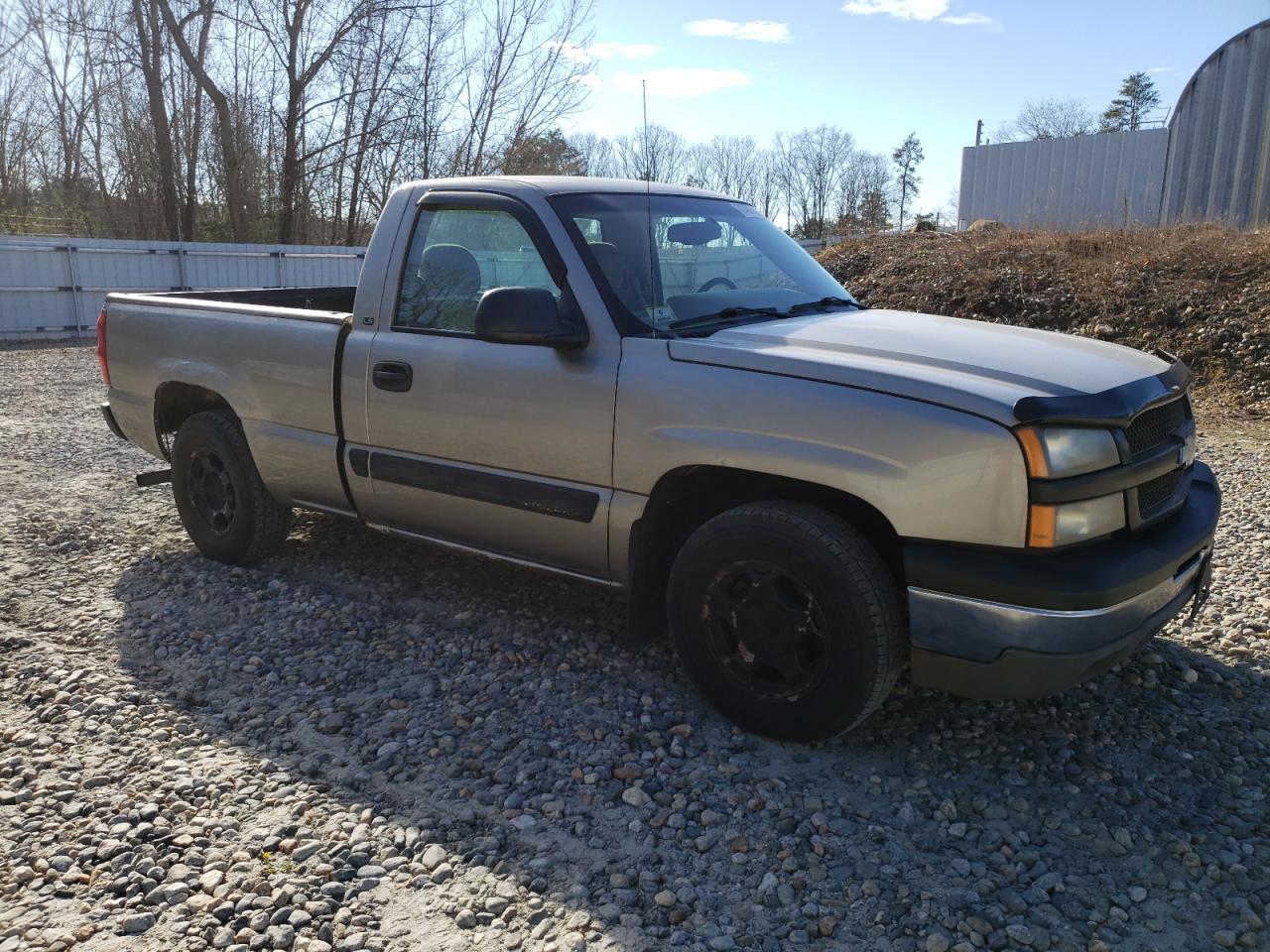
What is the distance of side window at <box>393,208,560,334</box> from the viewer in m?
3.92

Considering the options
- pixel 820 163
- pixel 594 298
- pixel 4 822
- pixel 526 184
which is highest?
pixel 820 163

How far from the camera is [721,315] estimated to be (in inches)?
149

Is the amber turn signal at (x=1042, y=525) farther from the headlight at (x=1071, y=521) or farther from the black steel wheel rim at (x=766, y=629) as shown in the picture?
the black steel wheel rim at (x=766, y=629)

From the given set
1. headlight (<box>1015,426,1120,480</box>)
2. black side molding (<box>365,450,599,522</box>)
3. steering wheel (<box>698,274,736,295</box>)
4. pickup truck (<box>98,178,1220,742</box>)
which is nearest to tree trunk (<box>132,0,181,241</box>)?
pickup truck (<box>98,178,1220,742</box>)

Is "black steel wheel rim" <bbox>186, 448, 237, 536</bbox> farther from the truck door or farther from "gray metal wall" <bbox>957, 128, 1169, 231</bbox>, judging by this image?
"gray metal wall" <bbox>957, 128, 1169, 231</bbox>

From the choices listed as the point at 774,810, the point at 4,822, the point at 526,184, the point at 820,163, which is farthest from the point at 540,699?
the point at 820,163

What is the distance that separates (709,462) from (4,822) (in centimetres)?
245

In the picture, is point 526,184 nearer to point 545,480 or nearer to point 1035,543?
point 545,480

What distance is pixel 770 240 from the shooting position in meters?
4.44

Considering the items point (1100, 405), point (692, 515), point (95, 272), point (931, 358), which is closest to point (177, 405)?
point (692, 515)

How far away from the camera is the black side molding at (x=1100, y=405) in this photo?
2789mm

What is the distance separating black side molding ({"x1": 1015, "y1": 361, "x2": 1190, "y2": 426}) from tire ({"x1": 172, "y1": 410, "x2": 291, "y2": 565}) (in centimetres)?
370

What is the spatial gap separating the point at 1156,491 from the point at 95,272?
1840cm

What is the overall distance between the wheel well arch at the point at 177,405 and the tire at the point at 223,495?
0.14 meters
